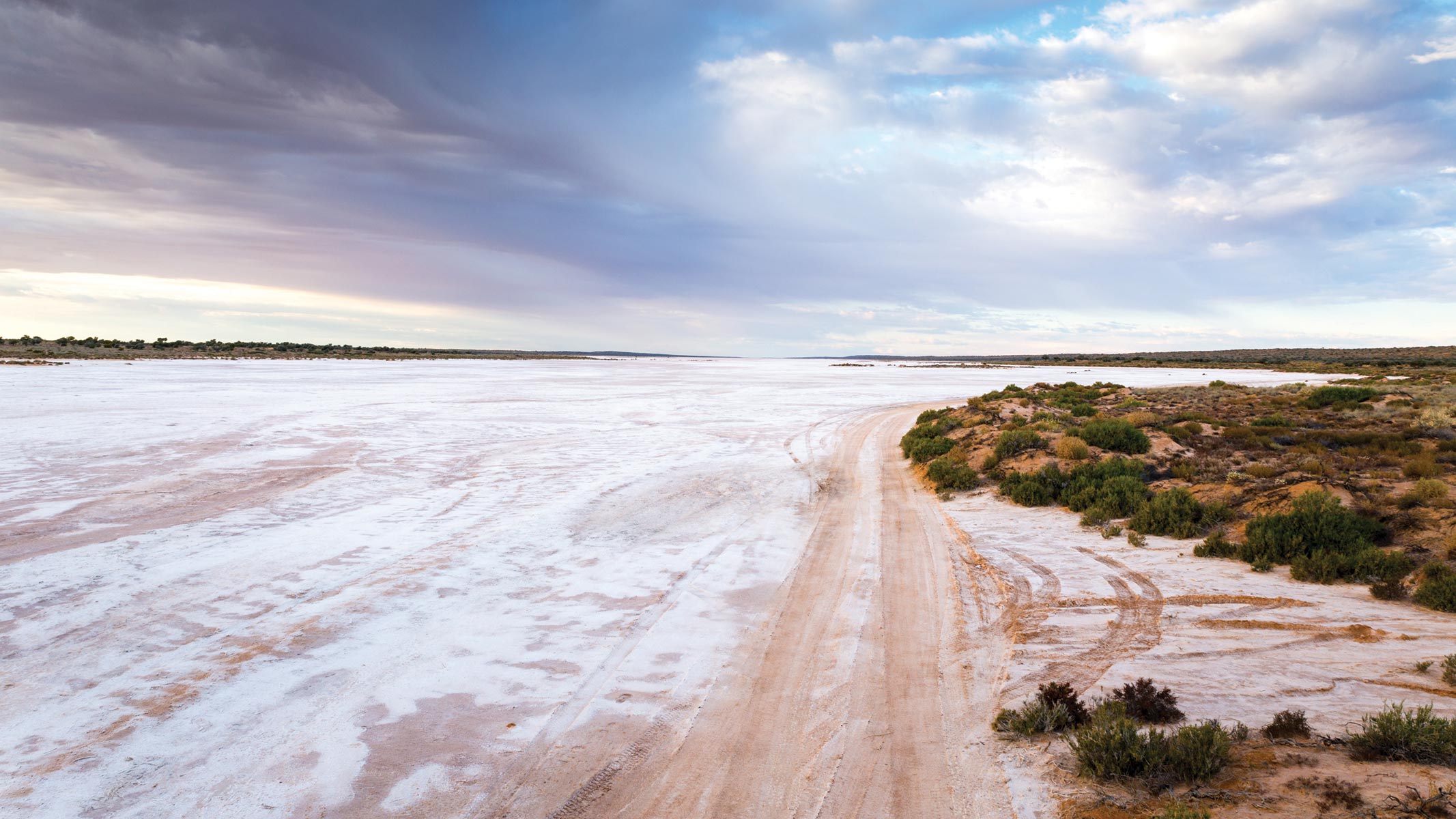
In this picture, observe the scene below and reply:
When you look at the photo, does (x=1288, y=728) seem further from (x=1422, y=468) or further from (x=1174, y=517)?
(x=1422, y=468)

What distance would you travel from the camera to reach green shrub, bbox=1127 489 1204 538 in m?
9.71

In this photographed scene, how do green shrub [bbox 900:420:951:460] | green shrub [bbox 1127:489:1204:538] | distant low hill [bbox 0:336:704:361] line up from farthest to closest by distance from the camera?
distant low hill [bbox 0:336:704:361] → green shrub [bbox 900:420:951:460] → green shrub [bbox 1127:489:1204:538]

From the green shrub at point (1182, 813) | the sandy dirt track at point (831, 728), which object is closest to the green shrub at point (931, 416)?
the sandy dirt track at point (831, 728)

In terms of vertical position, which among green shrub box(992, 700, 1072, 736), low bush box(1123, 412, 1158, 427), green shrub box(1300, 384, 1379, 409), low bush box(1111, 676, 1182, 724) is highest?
green shrub box(1300, 384, 1379, 409)

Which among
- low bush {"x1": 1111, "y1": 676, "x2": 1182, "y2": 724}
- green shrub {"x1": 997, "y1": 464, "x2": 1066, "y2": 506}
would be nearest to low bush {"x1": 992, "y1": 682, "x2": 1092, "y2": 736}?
low bush {"x1": 1111, "y1": 676, "x2": 1182, "y2": 724}

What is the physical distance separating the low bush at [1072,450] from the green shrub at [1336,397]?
45.3ft

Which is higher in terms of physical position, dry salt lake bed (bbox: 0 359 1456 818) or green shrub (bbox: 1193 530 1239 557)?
green shrub (bbox: 1193 530 1239 557)

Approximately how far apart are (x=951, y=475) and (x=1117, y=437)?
3.91 metres

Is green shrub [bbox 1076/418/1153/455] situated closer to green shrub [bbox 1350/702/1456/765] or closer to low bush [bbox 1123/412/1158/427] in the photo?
low bush [bbox 1123/412/1158/427]

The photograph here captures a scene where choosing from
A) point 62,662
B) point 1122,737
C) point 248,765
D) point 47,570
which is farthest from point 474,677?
point 47,570

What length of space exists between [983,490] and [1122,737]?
9.55m

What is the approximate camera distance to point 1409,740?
389cm

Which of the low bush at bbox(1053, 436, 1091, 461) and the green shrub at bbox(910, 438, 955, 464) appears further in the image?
the green shrub at bbox(910, 438, 955, 464)

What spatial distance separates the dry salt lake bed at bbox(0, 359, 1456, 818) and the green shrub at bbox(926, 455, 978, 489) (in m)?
0.65
